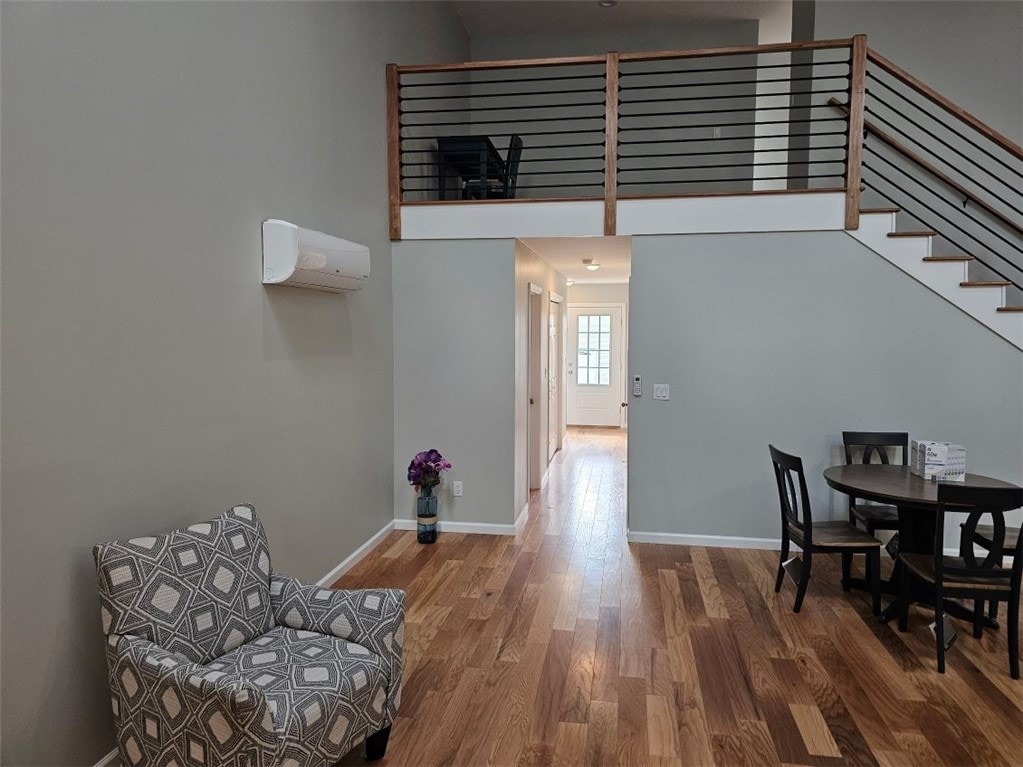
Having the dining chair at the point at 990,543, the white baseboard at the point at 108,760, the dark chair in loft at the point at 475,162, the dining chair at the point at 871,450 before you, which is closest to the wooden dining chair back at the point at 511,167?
the dark chair in loft at the point at 475,162

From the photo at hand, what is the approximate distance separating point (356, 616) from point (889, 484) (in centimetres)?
280

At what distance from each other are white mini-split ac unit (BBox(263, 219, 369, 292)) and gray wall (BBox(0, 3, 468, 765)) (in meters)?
0.08

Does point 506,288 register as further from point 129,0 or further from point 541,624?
point 129,0

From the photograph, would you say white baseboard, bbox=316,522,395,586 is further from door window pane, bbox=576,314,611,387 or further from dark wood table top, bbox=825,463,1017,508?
door window pane, bbox=576,314,611,387

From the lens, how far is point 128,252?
7.52 feet

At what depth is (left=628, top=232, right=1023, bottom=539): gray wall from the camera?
4293 millimetres

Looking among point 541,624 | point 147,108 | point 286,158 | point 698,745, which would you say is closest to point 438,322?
point 286,158

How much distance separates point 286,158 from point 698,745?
3214 millimetres

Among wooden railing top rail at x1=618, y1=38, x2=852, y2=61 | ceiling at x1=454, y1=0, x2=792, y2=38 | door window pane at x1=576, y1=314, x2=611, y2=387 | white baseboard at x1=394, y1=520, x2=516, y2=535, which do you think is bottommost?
white baseboard at x1=394, y1=520, x2=516, y2=535

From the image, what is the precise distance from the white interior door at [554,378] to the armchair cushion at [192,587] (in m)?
4.82

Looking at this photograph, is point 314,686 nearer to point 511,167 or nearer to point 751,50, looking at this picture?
point 511,167

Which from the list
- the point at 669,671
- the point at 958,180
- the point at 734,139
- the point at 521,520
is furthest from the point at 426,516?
the point at 958,180

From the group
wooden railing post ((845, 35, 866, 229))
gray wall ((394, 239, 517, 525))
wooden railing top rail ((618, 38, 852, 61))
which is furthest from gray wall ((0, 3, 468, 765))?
wooden railing post ((845, 35, 866, 229))

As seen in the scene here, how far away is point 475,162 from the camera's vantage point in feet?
17.0
